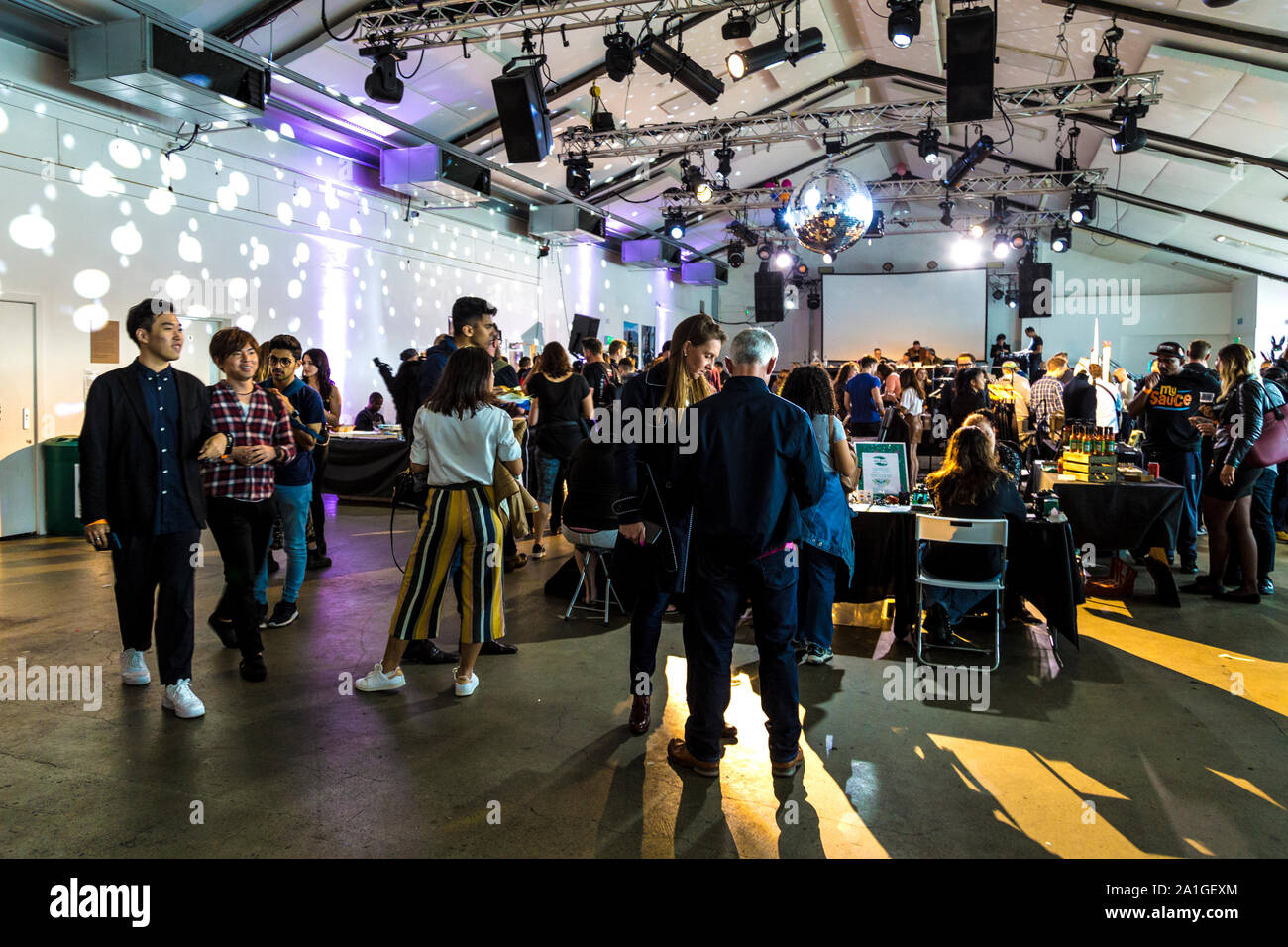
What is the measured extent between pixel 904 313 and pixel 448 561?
1802 centimetres

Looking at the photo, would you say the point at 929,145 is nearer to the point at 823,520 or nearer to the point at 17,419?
the point at 823,520

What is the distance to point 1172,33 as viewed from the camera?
7863 millimetres

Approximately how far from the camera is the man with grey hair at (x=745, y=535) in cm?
272

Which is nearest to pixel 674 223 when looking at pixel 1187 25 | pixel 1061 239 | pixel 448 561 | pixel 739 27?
pixel 1061 239

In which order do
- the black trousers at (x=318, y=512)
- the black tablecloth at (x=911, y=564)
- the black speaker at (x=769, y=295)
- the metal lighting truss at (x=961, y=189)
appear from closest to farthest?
the black tablecloth at (x=911, y=564)
the black trousers at (x=318, y=512)
the metal lighting truss at (x=961, y=189)
the black speaker at (x=769, y=295)

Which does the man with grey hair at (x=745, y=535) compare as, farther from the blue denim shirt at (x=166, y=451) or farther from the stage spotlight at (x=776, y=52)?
the stage spotlight at (x=776, y=52)

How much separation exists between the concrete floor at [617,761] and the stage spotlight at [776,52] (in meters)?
6.18

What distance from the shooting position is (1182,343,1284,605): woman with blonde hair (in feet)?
16.7

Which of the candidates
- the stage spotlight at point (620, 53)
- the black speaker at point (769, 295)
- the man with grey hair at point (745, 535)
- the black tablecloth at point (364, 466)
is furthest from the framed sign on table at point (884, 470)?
the black speaker at point (769, 295)

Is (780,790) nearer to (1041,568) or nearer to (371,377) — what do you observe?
(1041,568)

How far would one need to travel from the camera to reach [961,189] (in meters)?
14.8

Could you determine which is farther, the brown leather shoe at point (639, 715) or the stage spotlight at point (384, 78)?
the stage spotlight at point (384, 78)

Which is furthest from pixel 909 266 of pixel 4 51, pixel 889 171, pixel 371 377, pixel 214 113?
pixel 4 51

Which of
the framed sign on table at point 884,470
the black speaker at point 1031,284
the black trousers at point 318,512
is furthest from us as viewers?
the black speaker at point 1031,284
